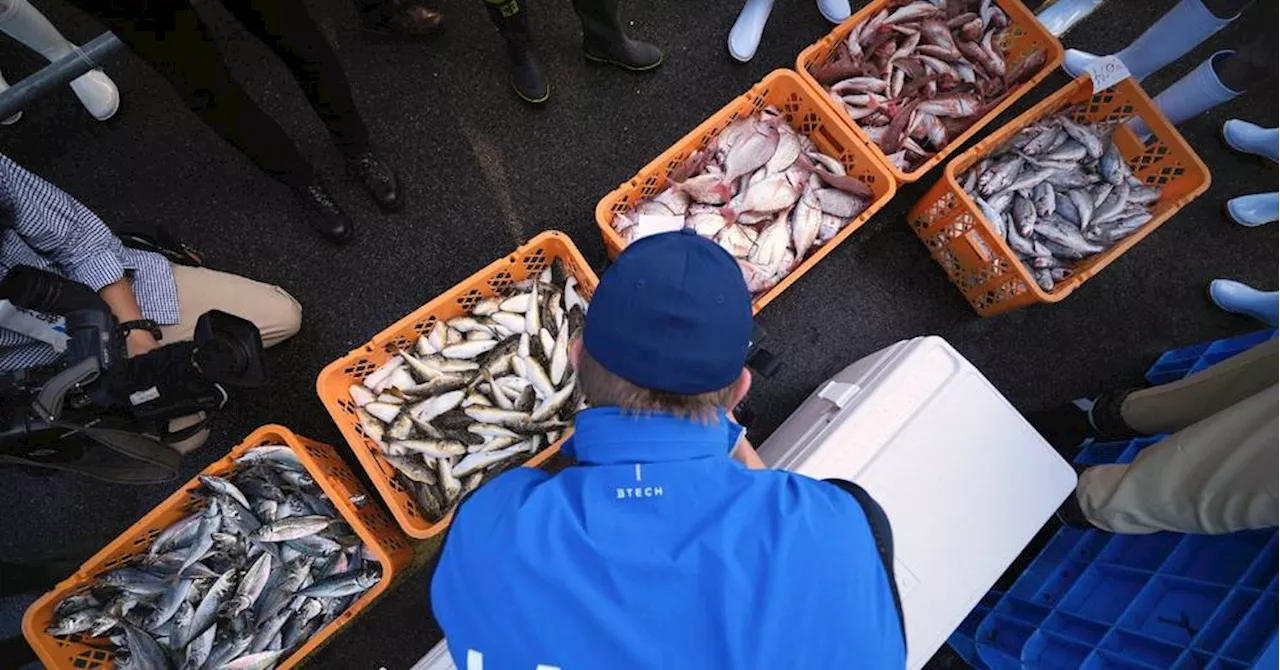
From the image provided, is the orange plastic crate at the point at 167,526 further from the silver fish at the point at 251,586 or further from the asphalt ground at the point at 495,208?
the asphalt ground at the point at 495,208

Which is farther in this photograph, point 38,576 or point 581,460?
point 38,576

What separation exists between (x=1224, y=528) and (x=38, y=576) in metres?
3.27

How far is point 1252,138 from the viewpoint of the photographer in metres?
2.88

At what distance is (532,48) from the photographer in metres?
2.73

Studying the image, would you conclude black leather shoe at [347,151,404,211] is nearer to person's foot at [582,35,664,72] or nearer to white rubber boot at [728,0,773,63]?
person's foot at [582,35,664,72]

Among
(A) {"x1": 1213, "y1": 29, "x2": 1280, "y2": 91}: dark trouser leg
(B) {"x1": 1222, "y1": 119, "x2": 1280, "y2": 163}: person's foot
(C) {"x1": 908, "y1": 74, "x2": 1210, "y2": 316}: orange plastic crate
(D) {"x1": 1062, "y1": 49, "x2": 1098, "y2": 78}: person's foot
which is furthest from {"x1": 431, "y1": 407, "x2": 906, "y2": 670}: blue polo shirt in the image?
(B) {"x1": 1222, "y1": 119, "x2": 1280, "y2": 163}: person's foot

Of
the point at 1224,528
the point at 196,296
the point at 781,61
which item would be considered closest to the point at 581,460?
the point at 1224,528

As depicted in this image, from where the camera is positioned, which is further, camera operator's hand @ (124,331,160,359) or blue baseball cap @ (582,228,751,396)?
camera operator's hand @ (124,331,160,359)

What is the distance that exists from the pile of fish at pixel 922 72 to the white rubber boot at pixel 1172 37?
0.49m

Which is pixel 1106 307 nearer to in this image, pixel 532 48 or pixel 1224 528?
pixel 1224 528

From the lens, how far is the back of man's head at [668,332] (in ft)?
3.64

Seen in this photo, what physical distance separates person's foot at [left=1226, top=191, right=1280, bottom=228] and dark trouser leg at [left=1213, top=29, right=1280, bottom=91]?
576 mm

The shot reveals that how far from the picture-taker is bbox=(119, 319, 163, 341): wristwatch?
2.07 metres

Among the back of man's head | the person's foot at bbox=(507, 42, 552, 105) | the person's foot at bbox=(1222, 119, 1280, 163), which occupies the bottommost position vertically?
the person's foot at bbox=(1222, 119, 1280, 163)
